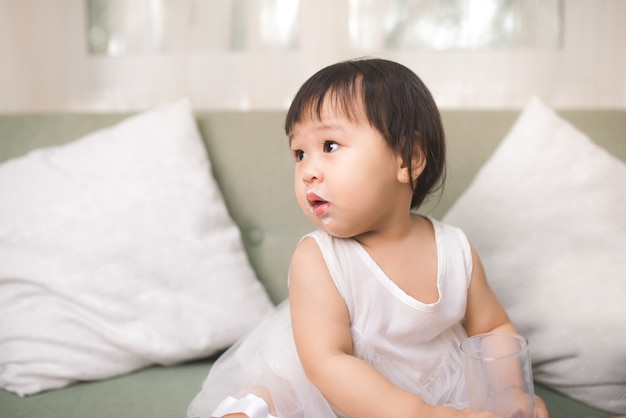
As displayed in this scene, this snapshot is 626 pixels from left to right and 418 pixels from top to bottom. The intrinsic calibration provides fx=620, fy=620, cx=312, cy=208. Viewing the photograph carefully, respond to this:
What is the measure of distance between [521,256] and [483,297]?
0.81ft

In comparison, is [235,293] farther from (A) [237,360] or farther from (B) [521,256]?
(B) [521,256]

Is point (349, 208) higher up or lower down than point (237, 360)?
higher up

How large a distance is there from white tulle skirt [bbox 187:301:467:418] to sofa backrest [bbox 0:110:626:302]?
0.34 metres

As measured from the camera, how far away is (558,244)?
1320 millimetres

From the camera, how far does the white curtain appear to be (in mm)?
1844

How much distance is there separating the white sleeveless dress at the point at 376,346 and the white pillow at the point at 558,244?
0.24m

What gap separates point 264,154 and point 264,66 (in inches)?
17.4

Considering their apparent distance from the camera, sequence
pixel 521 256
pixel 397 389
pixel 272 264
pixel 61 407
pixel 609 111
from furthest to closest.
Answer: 1. pixel 609 111
2. pixel 272 264
3. pixel 521 256
4. pixel 61 407
5. pixel 397 389

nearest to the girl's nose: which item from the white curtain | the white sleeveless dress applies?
the white sleeveless dress

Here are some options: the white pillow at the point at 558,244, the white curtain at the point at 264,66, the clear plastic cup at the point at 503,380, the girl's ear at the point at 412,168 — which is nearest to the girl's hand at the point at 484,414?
the clear plastic cup at the point at 503,380

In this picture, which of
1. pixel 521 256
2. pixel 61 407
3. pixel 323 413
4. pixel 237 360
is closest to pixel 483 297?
pixel 521 256

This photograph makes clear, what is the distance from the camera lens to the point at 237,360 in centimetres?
116

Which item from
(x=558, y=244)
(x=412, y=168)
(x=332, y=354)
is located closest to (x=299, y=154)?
(x=412, y=168)

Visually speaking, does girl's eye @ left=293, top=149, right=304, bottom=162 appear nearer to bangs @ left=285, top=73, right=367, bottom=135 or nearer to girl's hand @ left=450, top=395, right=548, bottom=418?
bangs @ left=285, top=73, right=367, bottom=135
